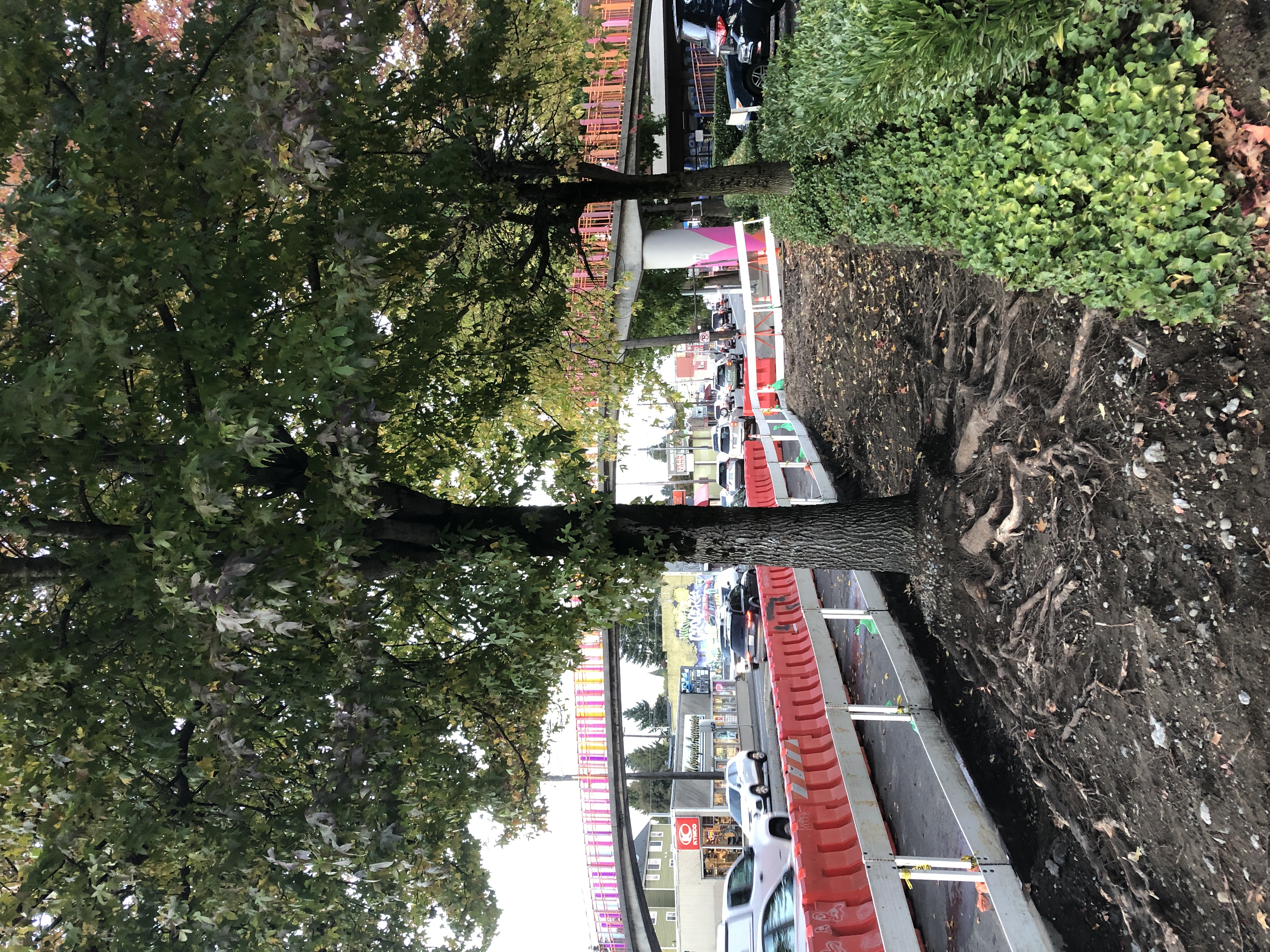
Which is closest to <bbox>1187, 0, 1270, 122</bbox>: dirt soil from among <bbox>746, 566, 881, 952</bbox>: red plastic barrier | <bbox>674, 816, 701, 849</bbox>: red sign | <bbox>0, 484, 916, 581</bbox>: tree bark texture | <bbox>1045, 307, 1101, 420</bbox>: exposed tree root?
<bbox>1045, 307, 1101, 420</bbox>: exposed tree root

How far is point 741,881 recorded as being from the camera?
45.4 ft

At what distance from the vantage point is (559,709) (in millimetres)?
7691

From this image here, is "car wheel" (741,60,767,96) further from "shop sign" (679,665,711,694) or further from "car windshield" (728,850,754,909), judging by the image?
"shop sign" (679,665,711,694)

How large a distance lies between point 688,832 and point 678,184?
23.2 m

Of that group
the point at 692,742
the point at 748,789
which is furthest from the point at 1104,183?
the point at 692,742

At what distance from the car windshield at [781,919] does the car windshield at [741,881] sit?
124cm

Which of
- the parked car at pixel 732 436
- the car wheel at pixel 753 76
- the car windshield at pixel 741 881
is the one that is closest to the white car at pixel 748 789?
the car windshield at pixel 741 881

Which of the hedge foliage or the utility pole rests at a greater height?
the hedge foliage

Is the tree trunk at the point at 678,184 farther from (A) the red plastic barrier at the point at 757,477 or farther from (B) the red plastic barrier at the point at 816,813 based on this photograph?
Answer: (B) the red plastic barrier at the point at 816,813

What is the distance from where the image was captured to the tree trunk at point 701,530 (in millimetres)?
6270

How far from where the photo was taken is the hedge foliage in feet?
12.8

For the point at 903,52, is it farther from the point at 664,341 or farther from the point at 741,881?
the point at 664,341

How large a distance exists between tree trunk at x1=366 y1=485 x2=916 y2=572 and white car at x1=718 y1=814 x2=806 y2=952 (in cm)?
619

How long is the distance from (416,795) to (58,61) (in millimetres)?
6422
